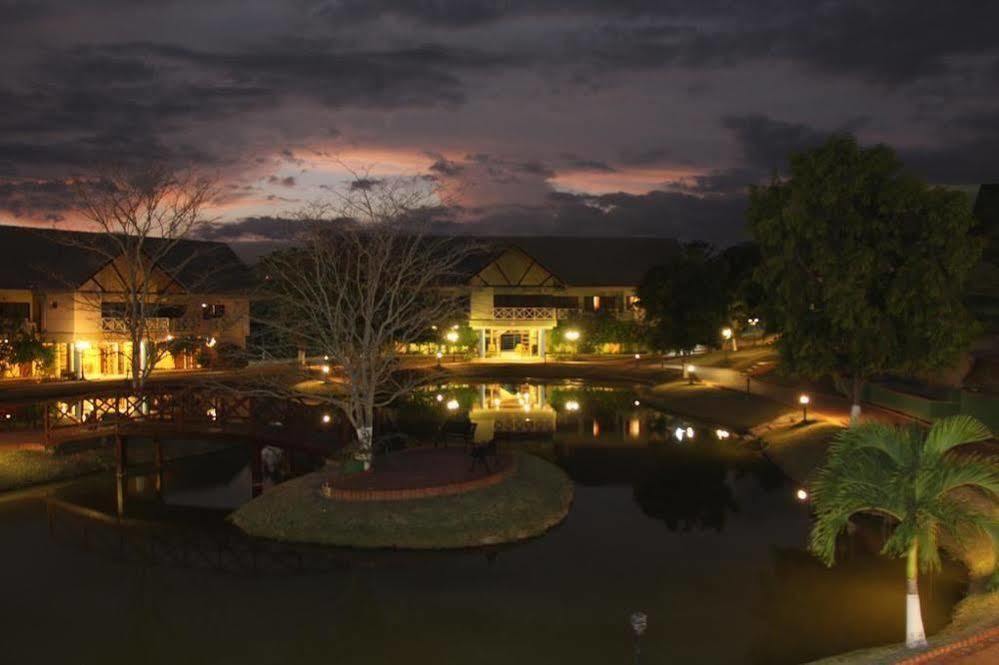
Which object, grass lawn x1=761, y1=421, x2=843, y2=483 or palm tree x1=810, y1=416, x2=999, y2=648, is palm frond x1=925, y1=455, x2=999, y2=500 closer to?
palm tree x1=810, y1=416, x2=999, y2=648

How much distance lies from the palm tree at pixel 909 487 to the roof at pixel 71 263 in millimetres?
42273

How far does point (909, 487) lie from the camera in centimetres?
1302

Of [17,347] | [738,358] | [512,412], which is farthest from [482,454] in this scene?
[738,358]

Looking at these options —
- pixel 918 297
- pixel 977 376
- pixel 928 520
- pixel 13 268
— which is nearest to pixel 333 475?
pixel 928 520

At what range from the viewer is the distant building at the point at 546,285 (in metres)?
68.8

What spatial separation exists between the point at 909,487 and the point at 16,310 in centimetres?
5404

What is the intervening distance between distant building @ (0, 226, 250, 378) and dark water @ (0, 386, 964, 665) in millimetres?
26521

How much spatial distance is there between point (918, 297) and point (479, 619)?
65.5 feet

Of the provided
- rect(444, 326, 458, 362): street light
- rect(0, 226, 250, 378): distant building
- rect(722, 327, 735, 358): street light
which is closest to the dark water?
rect(0, 226, 250, 378): distant building

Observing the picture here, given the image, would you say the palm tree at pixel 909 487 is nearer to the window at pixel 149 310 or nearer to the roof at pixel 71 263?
the roof at pixel 71 263

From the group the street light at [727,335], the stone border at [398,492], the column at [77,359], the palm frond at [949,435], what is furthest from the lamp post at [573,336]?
the palm frond at [949,435]

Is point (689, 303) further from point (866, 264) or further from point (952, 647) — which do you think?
point (952, 647)

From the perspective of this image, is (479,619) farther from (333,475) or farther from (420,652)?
(333,475)

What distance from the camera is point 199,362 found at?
56812 millimetres
